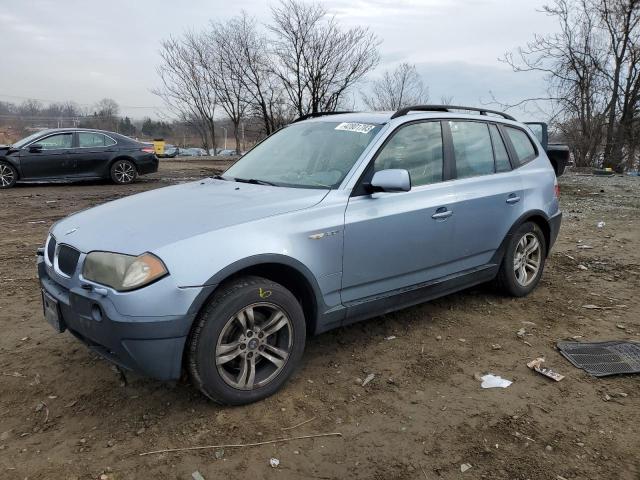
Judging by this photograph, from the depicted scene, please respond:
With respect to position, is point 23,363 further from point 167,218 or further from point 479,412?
point 479,412

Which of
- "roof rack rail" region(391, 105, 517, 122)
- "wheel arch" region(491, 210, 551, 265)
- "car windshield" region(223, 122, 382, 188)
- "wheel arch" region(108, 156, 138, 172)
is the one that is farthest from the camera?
"wheel arch" region(108, 156, 138, 172)

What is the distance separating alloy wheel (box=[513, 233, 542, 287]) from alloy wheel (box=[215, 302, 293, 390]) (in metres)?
2.59

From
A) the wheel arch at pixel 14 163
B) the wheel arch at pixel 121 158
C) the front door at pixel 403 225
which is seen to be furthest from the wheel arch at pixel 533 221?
the wheel arch at pixel 14 163

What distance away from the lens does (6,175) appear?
11719 millimetres

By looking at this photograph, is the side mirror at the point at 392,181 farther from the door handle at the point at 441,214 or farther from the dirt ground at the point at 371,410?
the dirt ground at the point at 371,410

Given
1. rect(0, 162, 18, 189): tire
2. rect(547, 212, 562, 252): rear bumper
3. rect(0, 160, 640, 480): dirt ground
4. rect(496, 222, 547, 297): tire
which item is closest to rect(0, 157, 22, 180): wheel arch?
rect(0, 162, 18, 189): tire

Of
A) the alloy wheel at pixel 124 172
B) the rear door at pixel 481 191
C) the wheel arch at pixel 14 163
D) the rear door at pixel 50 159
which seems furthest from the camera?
the alloy wheel at pixel 124 172

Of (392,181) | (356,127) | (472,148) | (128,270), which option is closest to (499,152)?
(472,148)

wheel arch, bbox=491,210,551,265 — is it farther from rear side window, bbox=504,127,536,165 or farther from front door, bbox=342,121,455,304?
front door, bbox=342,121,455,304

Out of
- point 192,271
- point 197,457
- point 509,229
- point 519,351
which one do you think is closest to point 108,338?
point 192,271

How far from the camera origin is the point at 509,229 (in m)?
4.45

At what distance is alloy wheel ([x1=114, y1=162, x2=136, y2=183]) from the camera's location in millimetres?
12875

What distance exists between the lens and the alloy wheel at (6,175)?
11.7 m

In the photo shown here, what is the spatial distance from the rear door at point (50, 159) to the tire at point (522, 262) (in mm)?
10990
